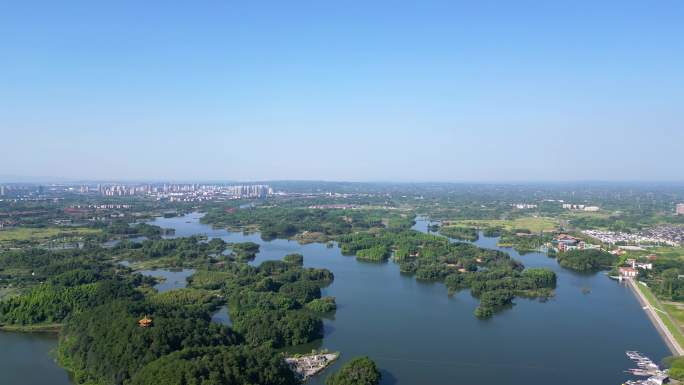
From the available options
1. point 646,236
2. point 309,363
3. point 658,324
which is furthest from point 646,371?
point 646,236

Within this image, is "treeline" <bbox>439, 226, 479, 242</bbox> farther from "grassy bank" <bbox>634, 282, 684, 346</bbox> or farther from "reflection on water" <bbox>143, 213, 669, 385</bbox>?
"grassy bank" <bbox>634, 282, 684, 346</bbox>

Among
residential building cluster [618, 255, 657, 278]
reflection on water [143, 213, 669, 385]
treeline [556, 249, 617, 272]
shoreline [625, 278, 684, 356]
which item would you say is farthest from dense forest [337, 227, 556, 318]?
residential building cluster [618, 255, 657, 278]

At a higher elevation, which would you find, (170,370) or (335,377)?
(170,370)

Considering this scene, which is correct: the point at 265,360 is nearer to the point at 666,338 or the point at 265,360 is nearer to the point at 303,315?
the point at 303,315

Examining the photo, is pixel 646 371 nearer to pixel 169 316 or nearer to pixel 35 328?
pixel 169 316

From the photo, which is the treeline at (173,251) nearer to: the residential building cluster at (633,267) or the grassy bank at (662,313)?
the grassy bank at (662,313)

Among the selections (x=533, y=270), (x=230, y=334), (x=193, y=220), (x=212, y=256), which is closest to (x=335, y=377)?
(x=230, y=334)
